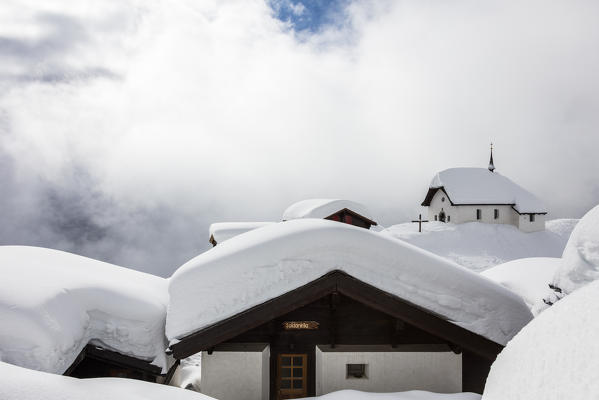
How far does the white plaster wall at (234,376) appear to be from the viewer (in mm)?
6062

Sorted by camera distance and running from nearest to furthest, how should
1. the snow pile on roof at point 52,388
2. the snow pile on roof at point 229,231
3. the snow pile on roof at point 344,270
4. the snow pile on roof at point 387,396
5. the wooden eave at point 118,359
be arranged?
1. the snow pile on roof at point 52,388
2. the snow pile on roof at point 387,396
3. the snow pile on roof at point 344,270
4. the wooden eave at point 118,359
5. the snow pile on roof at point 229,231

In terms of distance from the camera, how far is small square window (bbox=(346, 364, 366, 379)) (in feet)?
20.9

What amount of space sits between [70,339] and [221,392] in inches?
109

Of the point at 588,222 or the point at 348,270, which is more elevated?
the point at 588,222

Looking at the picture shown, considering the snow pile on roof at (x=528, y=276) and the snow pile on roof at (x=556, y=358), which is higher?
the snow pile on roof at (x=528, y=276)

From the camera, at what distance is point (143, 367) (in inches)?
247

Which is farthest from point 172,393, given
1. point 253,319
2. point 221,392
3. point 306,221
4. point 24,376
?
point 306,221

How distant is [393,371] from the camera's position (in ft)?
20.3

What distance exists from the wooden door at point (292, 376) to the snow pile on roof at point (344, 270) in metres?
1.63

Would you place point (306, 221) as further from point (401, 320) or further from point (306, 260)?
point (401, 320)

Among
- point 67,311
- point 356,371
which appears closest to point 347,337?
point 356,371

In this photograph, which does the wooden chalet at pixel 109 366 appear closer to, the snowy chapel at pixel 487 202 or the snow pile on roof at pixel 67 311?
the snow pile on roof at pixel 67 311

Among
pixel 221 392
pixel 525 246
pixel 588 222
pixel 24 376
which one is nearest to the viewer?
pixel 24 376

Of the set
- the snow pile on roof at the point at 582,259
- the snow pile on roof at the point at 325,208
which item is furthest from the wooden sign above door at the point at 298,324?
the snow pile on roof at the point at 325,208
